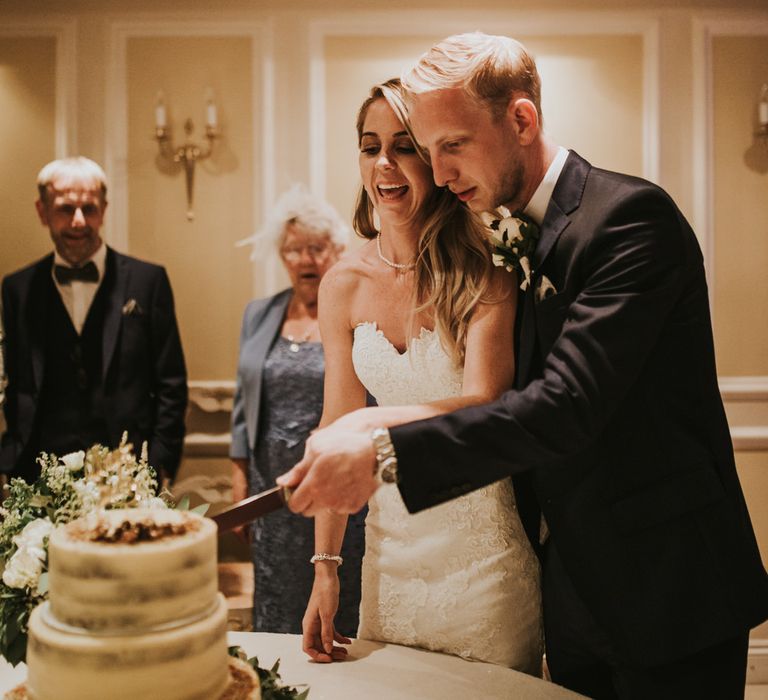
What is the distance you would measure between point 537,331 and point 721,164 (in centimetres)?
340

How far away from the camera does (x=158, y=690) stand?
103 cm

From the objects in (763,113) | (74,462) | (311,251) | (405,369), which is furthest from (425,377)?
(763,113)

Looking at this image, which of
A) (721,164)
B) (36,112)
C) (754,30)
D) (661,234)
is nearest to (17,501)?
(661,234)

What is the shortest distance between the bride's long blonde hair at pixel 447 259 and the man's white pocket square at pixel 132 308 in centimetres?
199

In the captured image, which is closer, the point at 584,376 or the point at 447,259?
the point at 584,376

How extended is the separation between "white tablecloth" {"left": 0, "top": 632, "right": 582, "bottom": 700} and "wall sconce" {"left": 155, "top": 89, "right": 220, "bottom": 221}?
10.6 ft

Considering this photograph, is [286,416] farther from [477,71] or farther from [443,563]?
[477,71]

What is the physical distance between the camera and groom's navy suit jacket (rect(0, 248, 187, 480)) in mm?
3617

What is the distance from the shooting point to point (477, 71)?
1627 mm

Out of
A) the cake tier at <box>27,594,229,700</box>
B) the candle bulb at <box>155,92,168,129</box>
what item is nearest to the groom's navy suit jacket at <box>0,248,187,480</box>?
the candle bulb at <box>155,92,168,129</box>

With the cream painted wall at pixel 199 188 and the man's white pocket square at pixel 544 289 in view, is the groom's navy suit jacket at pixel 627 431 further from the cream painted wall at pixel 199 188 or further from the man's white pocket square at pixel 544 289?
the cream painted wall at pixel 199 188

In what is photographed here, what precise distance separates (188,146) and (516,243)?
3.24 meters

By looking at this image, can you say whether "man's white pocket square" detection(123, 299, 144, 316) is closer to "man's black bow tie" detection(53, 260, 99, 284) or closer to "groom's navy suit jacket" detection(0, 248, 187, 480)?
"groom's navy suit jacket" detection(0, 248, 187, 480)

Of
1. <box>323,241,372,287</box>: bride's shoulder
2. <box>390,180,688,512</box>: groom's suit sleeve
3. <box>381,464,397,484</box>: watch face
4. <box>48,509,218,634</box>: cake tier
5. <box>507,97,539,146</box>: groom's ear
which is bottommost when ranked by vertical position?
<box>48,509,218,634</box>: cake tier
